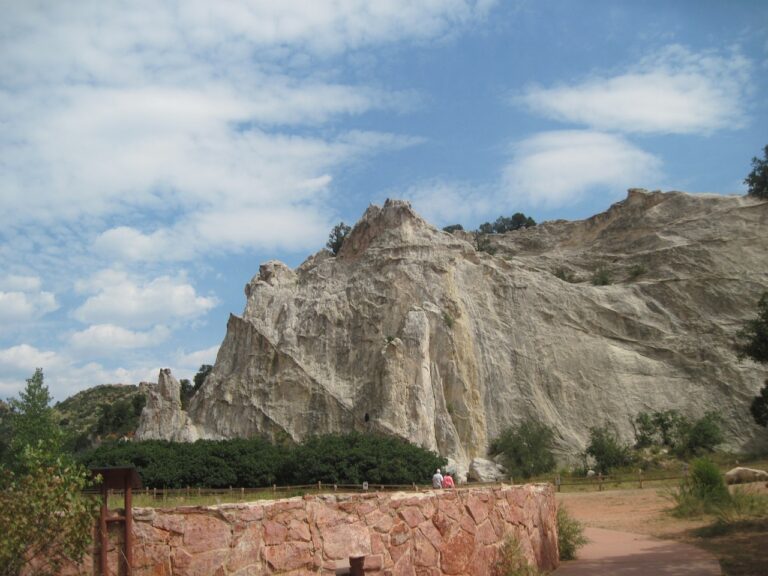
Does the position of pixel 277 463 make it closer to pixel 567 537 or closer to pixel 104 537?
pixel 567 537

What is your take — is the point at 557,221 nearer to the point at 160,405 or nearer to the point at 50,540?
the point at 160,405

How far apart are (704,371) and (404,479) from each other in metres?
28.0

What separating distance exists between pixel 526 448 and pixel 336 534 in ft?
119

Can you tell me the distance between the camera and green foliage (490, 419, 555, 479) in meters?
40.7

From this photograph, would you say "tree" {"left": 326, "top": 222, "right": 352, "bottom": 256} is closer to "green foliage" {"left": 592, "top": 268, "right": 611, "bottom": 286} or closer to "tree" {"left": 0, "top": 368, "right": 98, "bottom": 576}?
"green foliage" {"left": 592, "top": 268, "right": 611, "bottom": 286}

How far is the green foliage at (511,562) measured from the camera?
33.9ft

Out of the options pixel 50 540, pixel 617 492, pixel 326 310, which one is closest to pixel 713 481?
pixel 617 492

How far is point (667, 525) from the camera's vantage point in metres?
17.9

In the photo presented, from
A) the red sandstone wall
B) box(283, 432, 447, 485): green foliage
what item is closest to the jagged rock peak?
box(283, 432, 447, 485): green foliage

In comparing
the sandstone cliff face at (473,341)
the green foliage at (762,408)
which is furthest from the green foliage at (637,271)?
the green foliage at (762,408)

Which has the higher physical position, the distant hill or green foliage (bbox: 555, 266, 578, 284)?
green foliage (bbox: 555, 266, 578, 284)

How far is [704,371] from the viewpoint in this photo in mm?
51031

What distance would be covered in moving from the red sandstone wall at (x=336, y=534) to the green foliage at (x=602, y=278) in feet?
169

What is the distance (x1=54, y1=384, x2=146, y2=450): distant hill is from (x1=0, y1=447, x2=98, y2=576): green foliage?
48430mm
